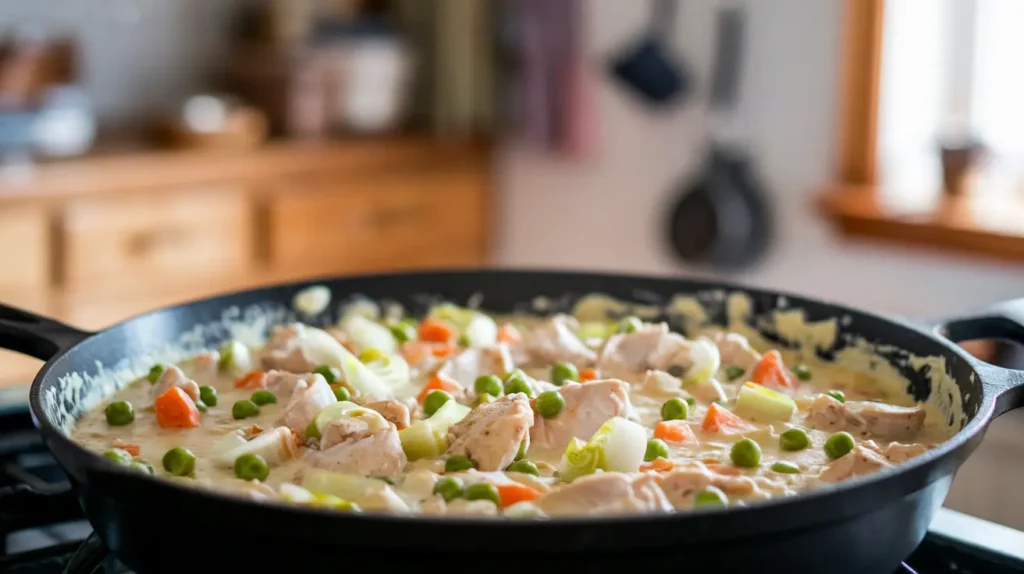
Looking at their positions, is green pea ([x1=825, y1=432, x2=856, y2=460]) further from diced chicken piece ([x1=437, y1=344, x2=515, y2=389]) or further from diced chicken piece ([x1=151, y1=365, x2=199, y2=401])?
diced chicken piece ([x1=151, y1=365, x2=199, y2=401])

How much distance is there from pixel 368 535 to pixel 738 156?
2950 mm

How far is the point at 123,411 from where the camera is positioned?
1.45 m

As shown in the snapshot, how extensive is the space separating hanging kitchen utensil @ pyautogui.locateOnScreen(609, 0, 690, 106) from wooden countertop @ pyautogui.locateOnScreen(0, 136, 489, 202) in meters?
0.76

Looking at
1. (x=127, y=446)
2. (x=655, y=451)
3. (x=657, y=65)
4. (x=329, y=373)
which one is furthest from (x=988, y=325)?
(x=657, y=65)

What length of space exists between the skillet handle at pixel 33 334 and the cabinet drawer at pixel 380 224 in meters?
2.43

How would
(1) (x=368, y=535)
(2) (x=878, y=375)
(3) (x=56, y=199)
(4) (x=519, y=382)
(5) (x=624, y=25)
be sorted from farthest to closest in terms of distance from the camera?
(5) (x=624, y=25), (3) (x=56, y=199), (2) (x=878, y=375), (4) (x=519, y=382), (1) (x=368, y=535)

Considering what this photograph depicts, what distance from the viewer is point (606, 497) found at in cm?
104

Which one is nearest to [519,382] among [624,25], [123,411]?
[123,411]

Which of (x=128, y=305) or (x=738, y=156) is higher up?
(x=738, y=156)

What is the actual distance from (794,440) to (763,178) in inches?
94.6

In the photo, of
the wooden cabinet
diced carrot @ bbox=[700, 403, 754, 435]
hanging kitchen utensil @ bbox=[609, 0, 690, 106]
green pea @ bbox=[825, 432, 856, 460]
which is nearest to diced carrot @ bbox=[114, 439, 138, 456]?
diced carrot @ bbox=[700, 403, 754, 435]

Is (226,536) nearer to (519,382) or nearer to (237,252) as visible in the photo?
(519,382)

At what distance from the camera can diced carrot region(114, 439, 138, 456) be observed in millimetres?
1347

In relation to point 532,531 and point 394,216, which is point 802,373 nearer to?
point 532,531
